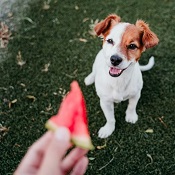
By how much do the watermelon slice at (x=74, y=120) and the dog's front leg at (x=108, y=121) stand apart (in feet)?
5.49

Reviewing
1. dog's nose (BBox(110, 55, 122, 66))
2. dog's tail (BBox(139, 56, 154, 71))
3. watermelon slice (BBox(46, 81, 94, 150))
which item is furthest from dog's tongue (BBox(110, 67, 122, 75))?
watermelon slice (BBox(46, 81, 94, 150))

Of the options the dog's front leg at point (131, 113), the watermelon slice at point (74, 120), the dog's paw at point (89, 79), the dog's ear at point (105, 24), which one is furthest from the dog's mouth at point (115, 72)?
the watermelon slice at point (74, 120)

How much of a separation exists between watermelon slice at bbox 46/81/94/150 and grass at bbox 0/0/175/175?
184 centimetres

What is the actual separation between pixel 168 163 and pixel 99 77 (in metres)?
0.94

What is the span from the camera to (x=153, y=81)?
3.69 meters

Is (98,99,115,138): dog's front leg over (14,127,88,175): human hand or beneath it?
beneath

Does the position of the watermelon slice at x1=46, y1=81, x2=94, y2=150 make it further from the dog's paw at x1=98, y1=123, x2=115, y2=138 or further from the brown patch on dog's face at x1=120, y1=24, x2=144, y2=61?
the dog's paw at x1=98, y1=123, x2=115, y2=138

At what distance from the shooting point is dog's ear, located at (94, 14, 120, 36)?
2.76 meters

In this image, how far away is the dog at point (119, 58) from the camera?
8.55 ft

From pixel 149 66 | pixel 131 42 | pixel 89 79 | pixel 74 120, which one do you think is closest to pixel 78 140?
pixel 74 120

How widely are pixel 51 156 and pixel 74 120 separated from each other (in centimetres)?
32

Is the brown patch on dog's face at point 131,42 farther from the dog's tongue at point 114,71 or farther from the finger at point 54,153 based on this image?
the finger at point 54,153

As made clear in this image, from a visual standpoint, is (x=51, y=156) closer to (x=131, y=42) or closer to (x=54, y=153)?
(x=54, y=153)

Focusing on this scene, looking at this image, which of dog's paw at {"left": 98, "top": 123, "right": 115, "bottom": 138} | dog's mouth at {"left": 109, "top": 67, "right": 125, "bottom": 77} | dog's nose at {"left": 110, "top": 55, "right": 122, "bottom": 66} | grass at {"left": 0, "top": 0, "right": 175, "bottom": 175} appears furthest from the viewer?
dog's paw at {"left": 98, "top": 123, "right": 115, "bottom": 138}
